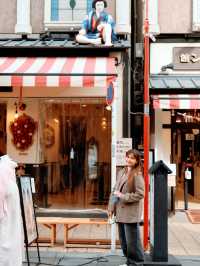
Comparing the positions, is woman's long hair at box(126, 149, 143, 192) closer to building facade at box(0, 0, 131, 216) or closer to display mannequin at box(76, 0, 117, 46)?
display mannequin at box(76, 0, 117, 46)

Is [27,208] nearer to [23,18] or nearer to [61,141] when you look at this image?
[61,141]

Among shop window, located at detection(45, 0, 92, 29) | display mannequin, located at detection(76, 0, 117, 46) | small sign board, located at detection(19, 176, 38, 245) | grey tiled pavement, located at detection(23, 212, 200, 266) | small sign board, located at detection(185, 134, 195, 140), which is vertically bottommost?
grey tiled pavement, located at detection(23, 212, 200, 266)

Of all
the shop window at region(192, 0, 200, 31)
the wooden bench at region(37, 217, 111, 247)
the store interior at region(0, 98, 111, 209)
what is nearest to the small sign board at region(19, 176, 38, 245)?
the wooden bench at region(37, 217, 111, 247)

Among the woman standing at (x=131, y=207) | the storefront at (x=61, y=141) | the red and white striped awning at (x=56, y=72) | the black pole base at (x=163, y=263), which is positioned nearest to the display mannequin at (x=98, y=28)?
the red and white striped awning at (x=56, y=72)

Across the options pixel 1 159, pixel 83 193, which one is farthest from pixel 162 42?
pixel 1 159

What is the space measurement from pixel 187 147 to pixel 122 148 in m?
5.49

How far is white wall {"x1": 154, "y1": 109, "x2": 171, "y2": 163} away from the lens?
47.3 ft

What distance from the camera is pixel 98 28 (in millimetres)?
13328

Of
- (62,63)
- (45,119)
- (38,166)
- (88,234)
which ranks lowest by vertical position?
(88,234)

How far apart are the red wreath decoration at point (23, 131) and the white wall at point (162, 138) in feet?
10.9

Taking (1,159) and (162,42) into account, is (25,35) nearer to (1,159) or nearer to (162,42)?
(162,42)

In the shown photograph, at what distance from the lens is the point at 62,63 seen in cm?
1207

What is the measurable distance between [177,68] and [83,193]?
13.8 feet

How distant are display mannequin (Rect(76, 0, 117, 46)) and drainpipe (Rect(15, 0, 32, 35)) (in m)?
1.68
